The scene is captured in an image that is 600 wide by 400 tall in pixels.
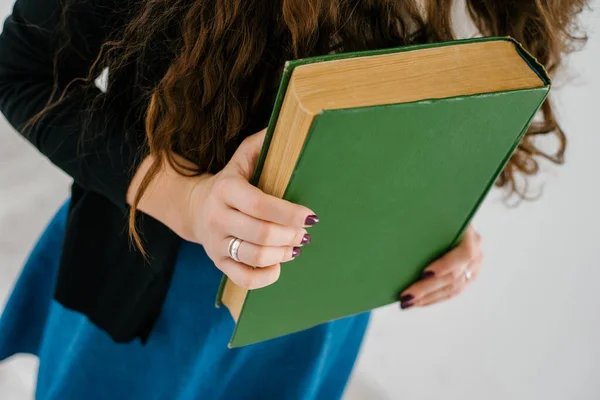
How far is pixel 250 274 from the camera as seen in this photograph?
39 centimetres

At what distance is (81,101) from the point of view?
53cm

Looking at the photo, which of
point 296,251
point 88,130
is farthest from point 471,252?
point 88,130

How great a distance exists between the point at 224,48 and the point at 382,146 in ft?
0.56

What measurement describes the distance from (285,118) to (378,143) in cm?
6

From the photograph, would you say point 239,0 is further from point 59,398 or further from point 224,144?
point 59,398

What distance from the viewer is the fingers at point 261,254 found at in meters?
0.37

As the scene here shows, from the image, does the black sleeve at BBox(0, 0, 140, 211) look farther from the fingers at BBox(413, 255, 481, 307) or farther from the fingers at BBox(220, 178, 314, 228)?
the fingers at BBox(413, 255, 481, 307)

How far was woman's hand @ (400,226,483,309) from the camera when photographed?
56cm

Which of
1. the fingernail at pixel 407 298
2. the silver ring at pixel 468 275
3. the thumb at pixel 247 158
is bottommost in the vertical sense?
the fingernail at pixel 407 298

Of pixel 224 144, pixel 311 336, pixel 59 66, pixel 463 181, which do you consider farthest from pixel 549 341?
pixel 59 66

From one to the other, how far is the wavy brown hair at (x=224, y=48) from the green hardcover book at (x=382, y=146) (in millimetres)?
109

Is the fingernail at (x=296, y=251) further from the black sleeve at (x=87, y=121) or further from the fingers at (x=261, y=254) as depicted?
the black sleeve at (x=87, y=121)

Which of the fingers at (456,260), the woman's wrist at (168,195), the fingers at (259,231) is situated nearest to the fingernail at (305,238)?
the fingers at (259,231)

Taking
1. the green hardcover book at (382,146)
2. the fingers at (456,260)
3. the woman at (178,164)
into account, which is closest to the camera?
the green hardcover book at (382,146)
